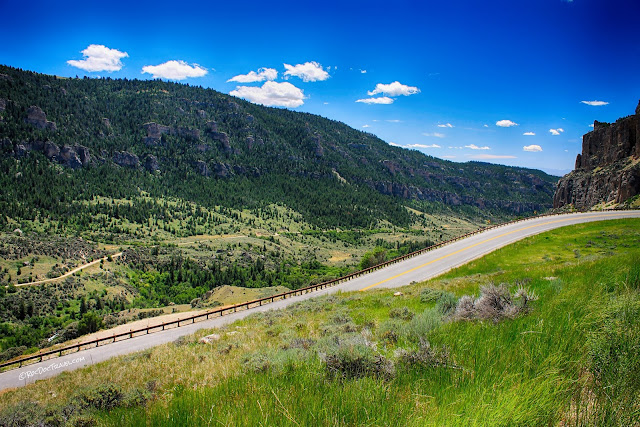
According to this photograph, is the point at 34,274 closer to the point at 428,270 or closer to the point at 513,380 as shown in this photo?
the point at 428,270

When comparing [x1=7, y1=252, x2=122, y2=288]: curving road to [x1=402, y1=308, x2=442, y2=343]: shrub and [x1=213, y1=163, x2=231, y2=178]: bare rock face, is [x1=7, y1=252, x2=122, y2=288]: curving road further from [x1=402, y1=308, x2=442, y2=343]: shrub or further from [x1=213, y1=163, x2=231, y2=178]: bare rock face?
[x1=213, y1=163, x2=231, y2=178]: bare rock face

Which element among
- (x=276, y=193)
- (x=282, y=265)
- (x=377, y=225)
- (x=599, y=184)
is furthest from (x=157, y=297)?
(x=377, y=225)

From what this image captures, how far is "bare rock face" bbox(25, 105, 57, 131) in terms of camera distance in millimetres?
155750

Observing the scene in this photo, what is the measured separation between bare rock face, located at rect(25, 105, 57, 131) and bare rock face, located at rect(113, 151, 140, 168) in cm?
2947

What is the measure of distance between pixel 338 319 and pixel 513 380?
8.97 meters

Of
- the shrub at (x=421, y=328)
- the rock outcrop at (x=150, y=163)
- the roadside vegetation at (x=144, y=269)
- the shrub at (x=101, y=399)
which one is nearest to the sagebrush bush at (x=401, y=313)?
the shrub at (x=421, y=328)

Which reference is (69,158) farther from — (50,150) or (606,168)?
(606,168)

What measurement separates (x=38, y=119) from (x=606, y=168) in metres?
231

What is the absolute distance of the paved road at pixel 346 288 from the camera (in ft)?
61.4

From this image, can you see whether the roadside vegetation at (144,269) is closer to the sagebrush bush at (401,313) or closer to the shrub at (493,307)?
the sagebrush bush at (401,313)

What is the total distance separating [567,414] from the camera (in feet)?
7.15

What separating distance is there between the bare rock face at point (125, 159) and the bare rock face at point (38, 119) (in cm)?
2947

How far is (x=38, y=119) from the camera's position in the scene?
157250mm

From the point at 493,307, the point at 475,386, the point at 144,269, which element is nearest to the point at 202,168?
the point at 144,269
